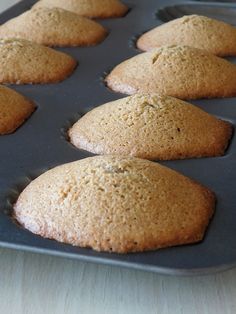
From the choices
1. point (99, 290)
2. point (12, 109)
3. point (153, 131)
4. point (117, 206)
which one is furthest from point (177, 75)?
point (99, 290)

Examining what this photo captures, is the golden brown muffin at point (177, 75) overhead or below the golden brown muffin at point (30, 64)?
overhead

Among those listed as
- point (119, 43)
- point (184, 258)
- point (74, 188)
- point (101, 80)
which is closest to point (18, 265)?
point (74, 188)

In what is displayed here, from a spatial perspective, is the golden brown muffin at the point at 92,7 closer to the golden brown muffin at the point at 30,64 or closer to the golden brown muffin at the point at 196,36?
the golden brown muffin at the point at 196,36

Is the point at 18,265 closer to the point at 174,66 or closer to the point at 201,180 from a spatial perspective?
the point at 201,180

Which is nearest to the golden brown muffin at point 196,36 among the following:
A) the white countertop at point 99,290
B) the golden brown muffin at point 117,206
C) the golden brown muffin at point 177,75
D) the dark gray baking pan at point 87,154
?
the dark gray baking pan at point 87,154

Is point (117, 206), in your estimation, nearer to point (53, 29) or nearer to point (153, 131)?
point (153, 131)

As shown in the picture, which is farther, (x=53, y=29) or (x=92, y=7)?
(x=92, y=7)

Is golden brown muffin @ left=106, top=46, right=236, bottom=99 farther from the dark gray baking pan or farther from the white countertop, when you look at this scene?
the white countertop
